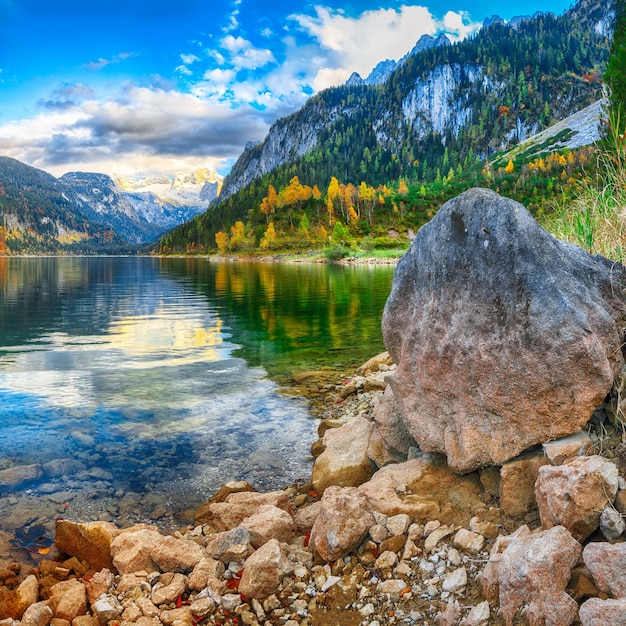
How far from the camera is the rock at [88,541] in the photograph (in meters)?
7.16

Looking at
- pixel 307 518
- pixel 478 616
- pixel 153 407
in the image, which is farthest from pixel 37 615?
pixel 153 407

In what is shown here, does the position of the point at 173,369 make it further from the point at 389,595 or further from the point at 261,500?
the point at 389,595

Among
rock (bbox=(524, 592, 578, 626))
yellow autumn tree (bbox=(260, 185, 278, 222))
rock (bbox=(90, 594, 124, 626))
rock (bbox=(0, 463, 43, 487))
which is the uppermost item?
yellow autumn tree (bbox=(260, 185, 278, 222))

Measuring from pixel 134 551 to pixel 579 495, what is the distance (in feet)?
17.7

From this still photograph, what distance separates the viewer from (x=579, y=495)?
4809mm

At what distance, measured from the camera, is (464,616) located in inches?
186

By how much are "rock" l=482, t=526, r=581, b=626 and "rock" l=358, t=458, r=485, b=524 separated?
1696 millimetres

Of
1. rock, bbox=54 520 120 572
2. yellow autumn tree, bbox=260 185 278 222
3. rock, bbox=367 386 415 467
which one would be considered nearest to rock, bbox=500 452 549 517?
rock, bbox=367 386 415 467

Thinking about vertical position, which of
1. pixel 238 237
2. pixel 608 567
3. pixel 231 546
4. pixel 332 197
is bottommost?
pixel 231 546

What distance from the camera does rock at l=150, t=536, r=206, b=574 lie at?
20.7ft

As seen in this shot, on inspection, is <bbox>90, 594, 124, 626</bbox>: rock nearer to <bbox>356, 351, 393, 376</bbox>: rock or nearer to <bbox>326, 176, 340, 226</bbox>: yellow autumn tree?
<bbox>356, 351, 393, 376</bbox>: rock

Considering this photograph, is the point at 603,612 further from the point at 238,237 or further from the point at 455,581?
the point at 238,237

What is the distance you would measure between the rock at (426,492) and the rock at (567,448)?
1134mm

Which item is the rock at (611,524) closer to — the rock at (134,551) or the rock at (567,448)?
the rock at (567,448)
